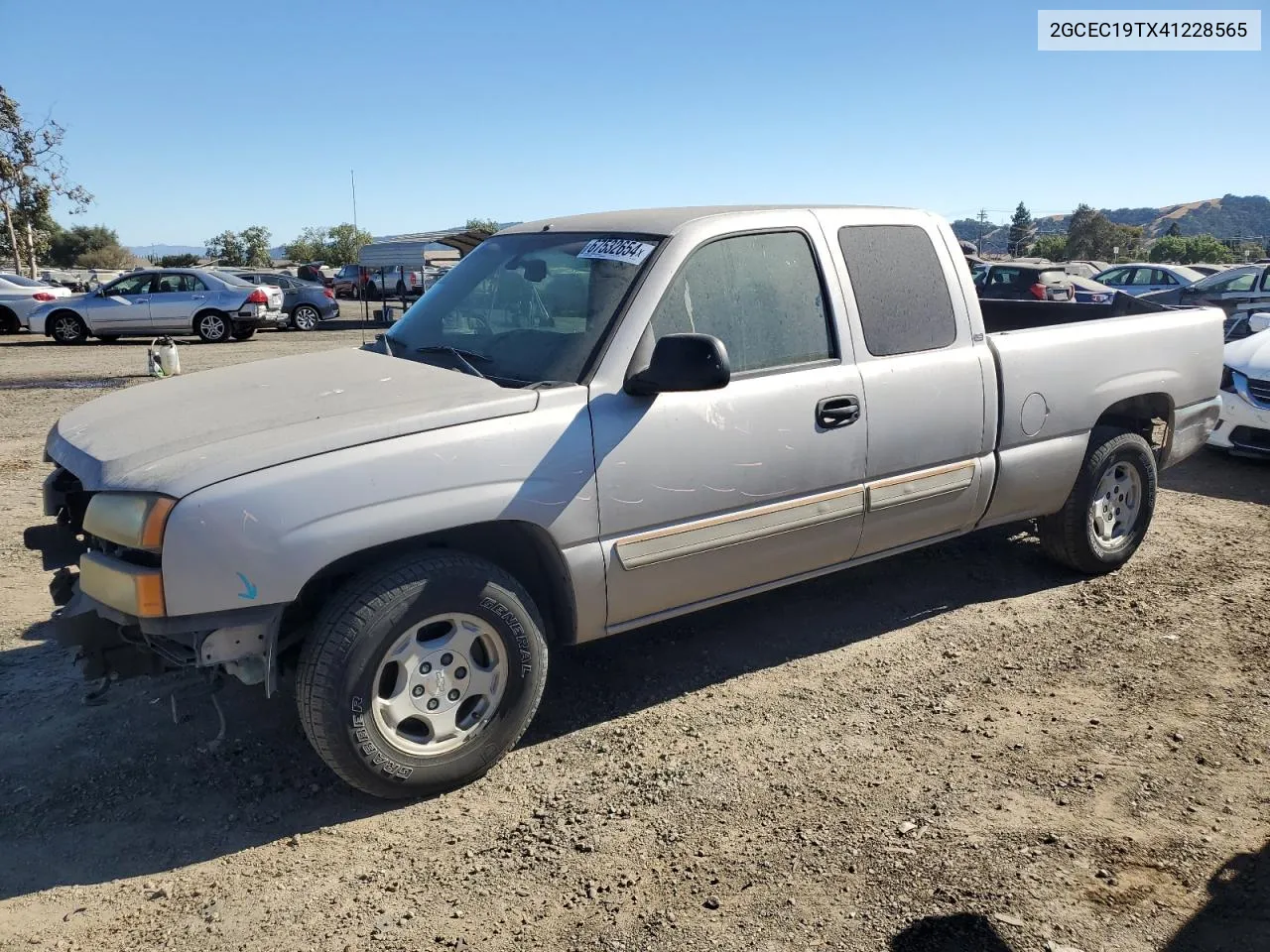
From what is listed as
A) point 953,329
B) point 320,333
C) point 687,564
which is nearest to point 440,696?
point 687,564

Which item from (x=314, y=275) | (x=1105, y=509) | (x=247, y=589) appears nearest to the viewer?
(x=247, y=589)

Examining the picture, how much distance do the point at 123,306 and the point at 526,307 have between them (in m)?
18.8

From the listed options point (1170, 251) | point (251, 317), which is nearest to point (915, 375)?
point (251, 317)

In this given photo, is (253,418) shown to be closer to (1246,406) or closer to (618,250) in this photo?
(618,250)

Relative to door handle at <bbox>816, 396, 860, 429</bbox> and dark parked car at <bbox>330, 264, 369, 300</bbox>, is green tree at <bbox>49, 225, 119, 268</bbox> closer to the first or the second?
dark parked car at <bbox>330, 264, 369, 300</bbox>

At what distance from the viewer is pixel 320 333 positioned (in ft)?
78.4

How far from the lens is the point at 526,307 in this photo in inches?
159

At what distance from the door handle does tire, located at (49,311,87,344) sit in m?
20.1

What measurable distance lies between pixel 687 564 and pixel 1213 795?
196cm

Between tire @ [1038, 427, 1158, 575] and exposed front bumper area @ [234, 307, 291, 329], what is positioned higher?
exposed front bumper area @ [234, 307, 291, 329]

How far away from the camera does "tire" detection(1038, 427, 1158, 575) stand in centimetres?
522

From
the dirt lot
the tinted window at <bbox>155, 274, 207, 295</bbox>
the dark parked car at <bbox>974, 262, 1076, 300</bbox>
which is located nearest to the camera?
the dirt lot

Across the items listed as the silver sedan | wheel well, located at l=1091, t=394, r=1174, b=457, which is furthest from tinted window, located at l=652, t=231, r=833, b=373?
the silver sedan

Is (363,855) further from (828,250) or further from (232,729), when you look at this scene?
(828,250)
